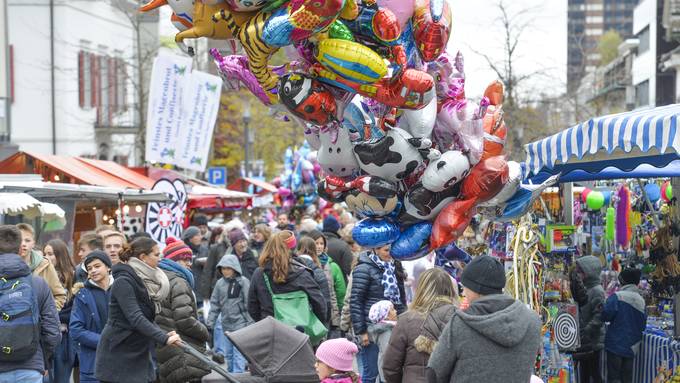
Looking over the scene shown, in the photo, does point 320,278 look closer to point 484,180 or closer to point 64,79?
point 484,180

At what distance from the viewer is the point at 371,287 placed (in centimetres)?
1014

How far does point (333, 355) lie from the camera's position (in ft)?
22.0

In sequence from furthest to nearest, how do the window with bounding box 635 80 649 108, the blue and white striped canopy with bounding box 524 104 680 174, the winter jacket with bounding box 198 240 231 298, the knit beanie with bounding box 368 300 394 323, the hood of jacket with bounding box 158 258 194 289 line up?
the window with bounding box 635 80 649 108 < the winter jacket with bounding box 198 240 231 298 < the hood of jacket with bounding box 158 258 194 289 < the knit beanie with bounding box 368 300 394 323 < the blue and white striped canopy with bounding box 524 104 680 174

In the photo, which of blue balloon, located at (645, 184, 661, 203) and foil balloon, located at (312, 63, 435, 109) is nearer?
foil balloon, located at (312, 63, 435, 109)

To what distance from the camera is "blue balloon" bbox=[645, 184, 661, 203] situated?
49.3 ft

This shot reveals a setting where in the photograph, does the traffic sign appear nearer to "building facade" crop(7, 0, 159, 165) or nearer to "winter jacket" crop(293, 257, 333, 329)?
"building facade" crop(7, 0, 159, 165)

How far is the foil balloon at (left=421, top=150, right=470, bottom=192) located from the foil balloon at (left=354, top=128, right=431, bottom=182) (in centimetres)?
10

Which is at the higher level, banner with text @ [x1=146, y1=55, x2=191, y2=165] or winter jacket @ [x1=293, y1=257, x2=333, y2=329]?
banner with text @ [x1=146, y1=55, x2=191, y2=165]

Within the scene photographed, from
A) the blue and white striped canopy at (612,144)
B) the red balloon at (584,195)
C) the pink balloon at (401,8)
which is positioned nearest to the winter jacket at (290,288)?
the blue and white striped canopy at (612,144)

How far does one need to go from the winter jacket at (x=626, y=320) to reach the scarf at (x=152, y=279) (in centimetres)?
419

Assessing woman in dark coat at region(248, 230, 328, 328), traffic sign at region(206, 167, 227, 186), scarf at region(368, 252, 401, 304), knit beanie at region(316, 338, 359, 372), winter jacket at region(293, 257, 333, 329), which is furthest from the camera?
traffic sign at region(206, 167, 227, 186)

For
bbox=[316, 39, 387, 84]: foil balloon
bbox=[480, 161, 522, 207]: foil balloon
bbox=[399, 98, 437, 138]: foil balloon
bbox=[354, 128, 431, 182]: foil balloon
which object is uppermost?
→ bbox=[316, 39, 387, 84]: foil balloon

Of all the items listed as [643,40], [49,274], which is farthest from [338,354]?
[643,40]

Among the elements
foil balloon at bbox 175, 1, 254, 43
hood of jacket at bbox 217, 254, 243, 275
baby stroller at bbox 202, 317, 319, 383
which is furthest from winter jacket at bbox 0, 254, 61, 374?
hood of jacket at bbox 217, 254, 243, 275
